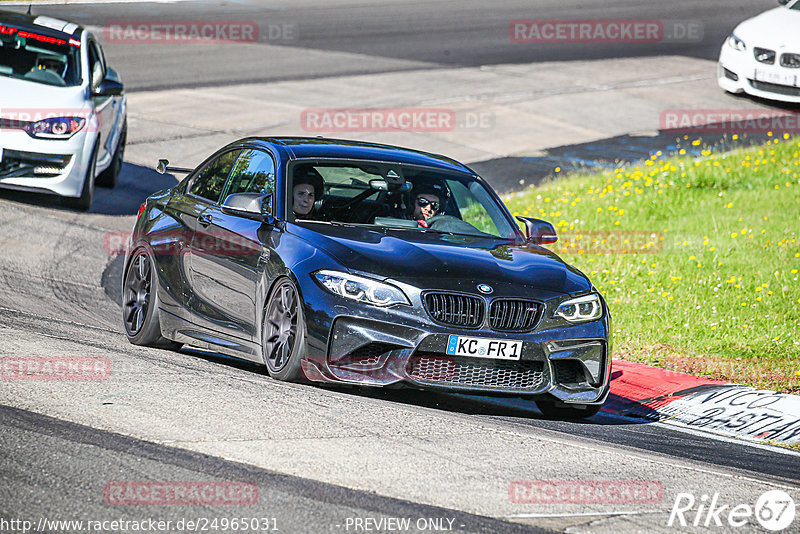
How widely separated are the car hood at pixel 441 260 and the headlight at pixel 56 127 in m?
6.45

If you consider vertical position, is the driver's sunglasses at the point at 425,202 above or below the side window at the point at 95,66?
above

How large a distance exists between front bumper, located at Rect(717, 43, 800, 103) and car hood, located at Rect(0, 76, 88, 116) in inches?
427

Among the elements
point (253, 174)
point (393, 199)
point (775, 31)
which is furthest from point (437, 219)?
point (775, 31)

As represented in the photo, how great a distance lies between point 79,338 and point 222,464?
135 inches

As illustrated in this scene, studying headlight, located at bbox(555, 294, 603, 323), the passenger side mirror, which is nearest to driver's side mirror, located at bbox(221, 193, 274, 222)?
headlight, located at bbox(555, 294, 603, 323)

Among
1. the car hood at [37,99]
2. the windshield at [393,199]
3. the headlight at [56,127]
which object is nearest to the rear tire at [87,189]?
the headlight at [56,127]

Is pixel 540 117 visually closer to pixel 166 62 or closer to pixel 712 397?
pixel 166 62

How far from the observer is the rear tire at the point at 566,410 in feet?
26.8

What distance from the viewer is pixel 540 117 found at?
22.2 metres

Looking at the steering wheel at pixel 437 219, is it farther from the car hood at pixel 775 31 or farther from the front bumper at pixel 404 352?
the car hood at pixel 775 31

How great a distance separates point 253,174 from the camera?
353 inches

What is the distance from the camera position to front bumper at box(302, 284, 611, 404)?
7309 mm

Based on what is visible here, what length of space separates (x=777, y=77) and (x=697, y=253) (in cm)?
743

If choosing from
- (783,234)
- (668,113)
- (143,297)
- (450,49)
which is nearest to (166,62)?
(450,49)
